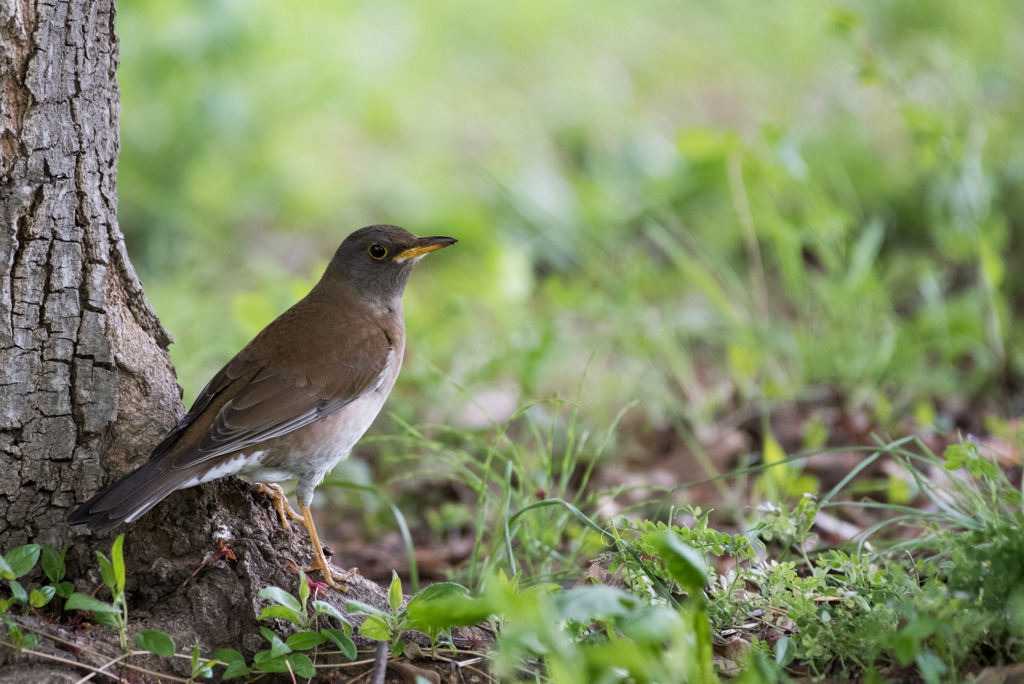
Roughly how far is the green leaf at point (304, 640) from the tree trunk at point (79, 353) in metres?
0.21

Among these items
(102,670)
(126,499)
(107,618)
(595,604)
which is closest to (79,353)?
(126,499)

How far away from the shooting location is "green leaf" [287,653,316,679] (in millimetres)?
2574

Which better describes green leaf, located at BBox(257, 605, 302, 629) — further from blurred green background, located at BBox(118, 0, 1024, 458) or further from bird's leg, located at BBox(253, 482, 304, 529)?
blurred green background, located at BBox(118, 0, 1024, 458)

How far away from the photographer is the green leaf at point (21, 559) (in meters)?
2.64

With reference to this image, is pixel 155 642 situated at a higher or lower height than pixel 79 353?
lower

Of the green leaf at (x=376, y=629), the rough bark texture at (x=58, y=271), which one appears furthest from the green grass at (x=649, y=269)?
the rough bark texture at (x=58, y=271)

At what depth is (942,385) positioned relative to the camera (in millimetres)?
5301

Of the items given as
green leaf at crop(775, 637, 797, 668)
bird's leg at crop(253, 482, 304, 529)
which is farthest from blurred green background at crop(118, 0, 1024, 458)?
green leaf at crop(775, 637, 797, 668)

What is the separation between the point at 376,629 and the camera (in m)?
2.66

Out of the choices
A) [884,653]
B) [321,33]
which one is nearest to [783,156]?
[884,653]

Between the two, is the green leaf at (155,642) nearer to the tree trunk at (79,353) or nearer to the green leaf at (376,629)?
the tree trunk at (79,353)

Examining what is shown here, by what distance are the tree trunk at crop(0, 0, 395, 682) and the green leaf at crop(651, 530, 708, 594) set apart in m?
1.37

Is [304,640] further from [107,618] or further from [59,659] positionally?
[59,659]

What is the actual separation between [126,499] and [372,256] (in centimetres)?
165
